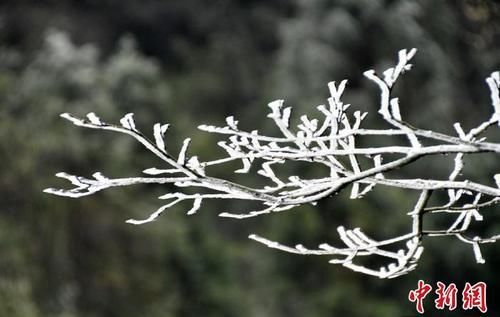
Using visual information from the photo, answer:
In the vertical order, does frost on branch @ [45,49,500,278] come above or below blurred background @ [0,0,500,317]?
below

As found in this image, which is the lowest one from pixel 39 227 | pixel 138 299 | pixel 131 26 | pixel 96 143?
pixel 138 299

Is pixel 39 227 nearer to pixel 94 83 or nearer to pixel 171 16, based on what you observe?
pixel 94 83

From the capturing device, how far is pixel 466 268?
5.79m

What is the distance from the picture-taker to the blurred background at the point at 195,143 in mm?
4789

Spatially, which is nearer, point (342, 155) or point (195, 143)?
point (342, 155)

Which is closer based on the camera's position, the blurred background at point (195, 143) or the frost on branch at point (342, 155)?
the frost on branch at point (342, 155)

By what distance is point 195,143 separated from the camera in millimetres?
7230

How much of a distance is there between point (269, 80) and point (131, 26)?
168 centimetres

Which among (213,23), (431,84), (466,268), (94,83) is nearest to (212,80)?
(213,23)

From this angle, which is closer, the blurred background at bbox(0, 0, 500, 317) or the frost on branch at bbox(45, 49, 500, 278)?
the frost on branch at bbox(45, 49, 500, 278)

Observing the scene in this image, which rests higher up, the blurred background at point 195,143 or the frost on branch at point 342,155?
the blurred background at point 195,143

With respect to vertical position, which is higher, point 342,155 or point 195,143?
point 195,143

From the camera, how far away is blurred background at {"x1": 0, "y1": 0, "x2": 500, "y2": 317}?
4789mm

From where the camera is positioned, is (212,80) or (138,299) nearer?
(138,299)
